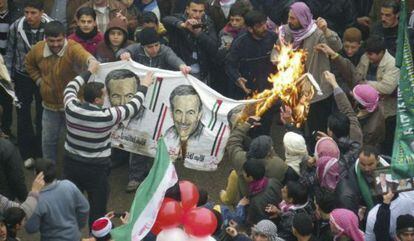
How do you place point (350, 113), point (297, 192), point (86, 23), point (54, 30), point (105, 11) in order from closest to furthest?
point (297, 192) → point (350, 113) → point (54, 30) → point (86, 23) → point (105, 11)

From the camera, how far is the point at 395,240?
820 centimetres

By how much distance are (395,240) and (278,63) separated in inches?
135

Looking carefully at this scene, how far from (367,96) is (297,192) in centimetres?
192

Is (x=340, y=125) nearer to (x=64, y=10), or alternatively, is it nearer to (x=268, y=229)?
(x=268, y=229)

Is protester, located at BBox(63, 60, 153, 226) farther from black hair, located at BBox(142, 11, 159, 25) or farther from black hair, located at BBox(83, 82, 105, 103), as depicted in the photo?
black hair, located at BBox(142, 11, 159, 25)

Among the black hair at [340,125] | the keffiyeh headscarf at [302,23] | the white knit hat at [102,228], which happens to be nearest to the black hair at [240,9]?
the keffiyeh headscarf at [302,23]

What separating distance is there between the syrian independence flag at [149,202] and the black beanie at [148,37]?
3355mm

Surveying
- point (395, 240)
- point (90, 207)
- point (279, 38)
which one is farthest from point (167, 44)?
point (395, 240)

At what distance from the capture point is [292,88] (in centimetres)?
1064

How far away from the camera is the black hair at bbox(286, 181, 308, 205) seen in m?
8.55

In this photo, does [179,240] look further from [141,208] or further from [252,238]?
[252,238]

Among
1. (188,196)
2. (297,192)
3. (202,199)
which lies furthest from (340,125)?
(188,196)

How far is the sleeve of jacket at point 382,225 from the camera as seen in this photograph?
8.12 m

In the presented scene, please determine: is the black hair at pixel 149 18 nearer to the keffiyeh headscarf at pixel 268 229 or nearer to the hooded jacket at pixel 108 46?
the hooded jacket at pixel 108 46
